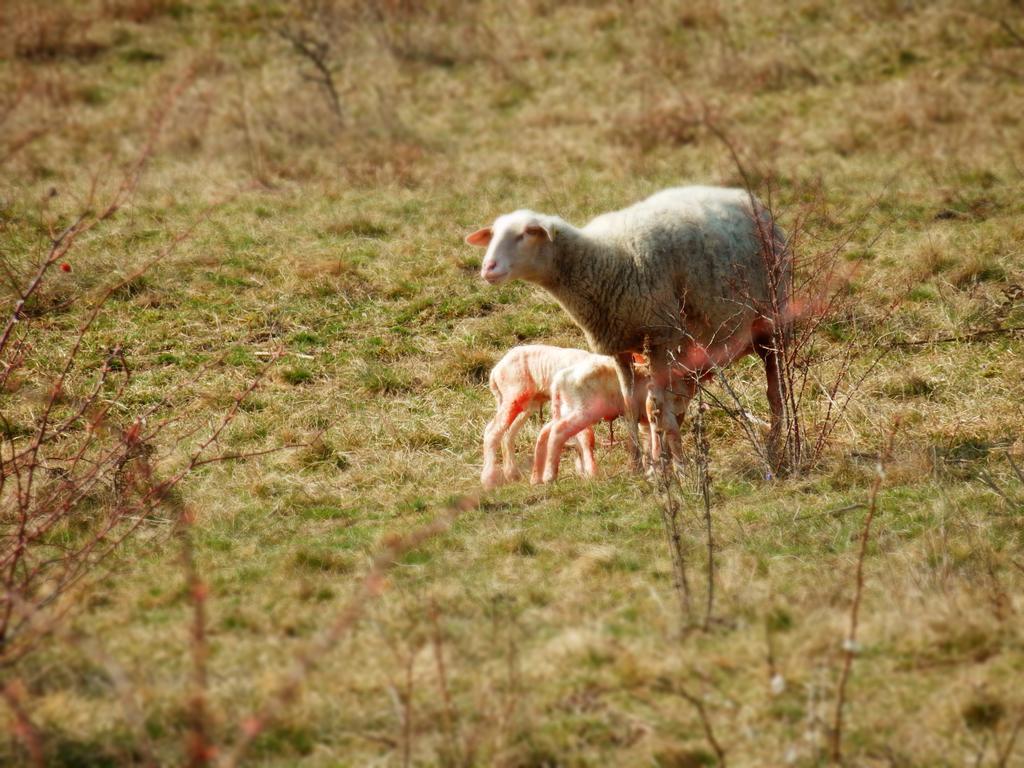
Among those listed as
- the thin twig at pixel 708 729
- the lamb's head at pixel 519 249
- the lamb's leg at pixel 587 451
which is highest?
the lamb's head at pixel 519 249

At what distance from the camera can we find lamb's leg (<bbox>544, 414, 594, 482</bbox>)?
24.0 ft

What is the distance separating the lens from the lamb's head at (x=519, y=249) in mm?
6992

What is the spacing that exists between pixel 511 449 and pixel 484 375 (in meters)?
1.35

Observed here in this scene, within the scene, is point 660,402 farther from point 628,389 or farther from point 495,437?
point 495,437

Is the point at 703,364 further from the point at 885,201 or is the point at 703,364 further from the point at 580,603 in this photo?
the point at 885,201

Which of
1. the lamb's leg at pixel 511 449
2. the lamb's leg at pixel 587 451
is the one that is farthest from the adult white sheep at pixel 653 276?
the lamb's leg at pixel 511 449

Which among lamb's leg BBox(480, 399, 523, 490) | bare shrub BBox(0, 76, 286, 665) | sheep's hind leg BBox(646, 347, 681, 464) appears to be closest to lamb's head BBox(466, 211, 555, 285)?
sheep's hind leg BBox(646, 347, 681, 464)

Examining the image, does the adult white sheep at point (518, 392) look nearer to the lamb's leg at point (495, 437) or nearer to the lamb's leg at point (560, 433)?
the lamb's leg at point (495, 437)

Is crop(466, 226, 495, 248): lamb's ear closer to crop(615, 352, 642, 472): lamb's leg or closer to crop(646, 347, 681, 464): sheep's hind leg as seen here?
crop(615, 352, 642, 472): lamb's leg

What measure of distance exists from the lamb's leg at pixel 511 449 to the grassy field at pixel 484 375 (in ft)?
0.80

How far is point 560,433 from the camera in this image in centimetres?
Result: 733

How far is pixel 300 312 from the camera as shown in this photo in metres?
9.73

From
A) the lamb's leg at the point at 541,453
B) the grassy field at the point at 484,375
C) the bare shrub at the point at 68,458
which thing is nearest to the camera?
the grassy field at the point at 484,375

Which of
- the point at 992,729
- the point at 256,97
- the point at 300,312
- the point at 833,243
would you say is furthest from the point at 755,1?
the point at 992,729
